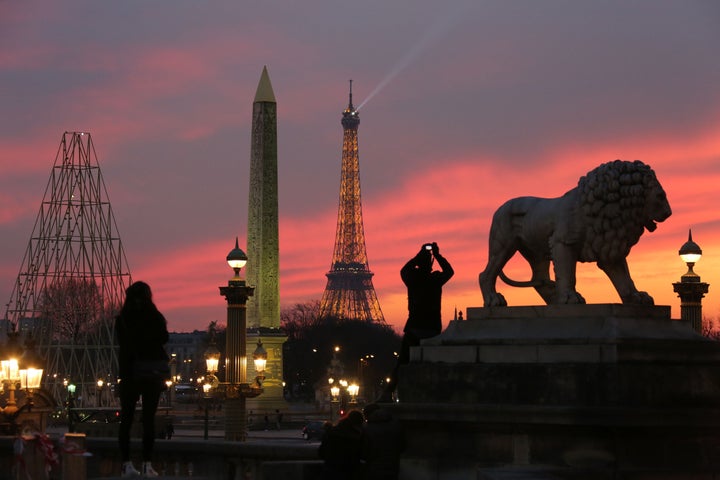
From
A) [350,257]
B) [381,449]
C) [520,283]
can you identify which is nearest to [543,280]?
[520,283]

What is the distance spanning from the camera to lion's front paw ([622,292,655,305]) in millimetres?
16641

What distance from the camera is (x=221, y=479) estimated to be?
18219 millimetres

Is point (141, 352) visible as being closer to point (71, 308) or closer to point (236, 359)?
point (236, 359)

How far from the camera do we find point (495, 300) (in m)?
17.9

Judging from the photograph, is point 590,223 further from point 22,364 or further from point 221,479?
point 22,364

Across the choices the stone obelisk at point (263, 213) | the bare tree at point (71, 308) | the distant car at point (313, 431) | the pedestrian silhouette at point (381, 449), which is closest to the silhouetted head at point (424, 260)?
the pedestrian silhouette at point (381, 449)

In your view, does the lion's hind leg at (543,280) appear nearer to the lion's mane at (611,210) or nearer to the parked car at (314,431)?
the lion's mane at (611,210)

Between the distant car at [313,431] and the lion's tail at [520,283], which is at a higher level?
the lion's tail at [520,283]

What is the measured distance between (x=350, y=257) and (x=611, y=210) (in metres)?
171

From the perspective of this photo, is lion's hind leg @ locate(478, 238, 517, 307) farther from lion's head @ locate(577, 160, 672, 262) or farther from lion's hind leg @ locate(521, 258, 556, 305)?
lion's head @ locate(577, 160, 672, 262)

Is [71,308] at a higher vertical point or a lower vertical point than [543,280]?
higher

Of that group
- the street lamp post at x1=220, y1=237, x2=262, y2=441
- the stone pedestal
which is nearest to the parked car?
the street lamp post at x1=220, y1=237, x2=262, y2=441

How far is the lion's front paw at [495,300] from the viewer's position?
17.8 meters

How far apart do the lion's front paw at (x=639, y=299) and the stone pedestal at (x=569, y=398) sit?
14 centimetres
